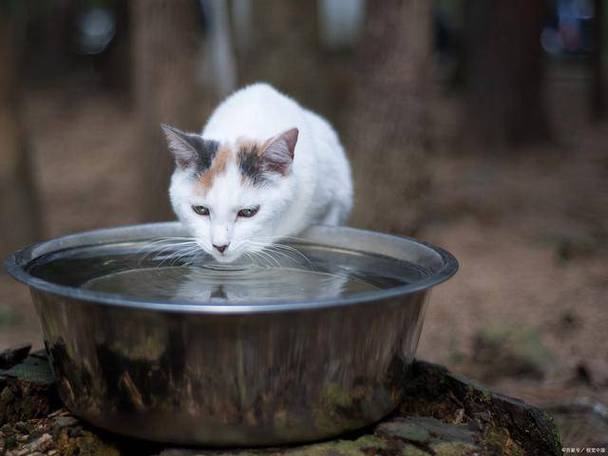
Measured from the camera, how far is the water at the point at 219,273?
8.43ft

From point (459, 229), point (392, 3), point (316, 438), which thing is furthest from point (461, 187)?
point (316, 438)

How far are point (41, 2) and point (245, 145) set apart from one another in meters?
15.2

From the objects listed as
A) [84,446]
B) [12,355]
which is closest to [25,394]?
[12,355]

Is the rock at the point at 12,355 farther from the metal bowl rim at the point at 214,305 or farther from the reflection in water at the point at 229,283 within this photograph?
the metal bowl rim at the point at 214,305

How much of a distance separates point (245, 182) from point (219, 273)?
14.5 inches

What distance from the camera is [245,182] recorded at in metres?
2.80

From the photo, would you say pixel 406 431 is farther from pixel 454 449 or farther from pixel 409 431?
pixel 454 449

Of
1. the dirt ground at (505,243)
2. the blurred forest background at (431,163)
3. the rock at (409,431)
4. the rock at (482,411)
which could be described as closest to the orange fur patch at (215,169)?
the rock at (409,431)

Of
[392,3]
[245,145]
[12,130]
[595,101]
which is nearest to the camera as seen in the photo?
[245,145]

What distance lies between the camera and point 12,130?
6.05 metres

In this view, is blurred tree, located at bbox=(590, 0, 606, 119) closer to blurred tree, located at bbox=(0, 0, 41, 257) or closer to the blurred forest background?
the blurred forest background

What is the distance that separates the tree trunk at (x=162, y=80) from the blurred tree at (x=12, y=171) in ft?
3.30

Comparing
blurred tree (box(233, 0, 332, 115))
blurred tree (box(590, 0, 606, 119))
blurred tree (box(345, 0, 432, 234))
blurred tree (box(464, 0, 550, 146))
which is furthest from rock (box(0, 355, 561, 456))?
blurred tree (box(590, 0, 606, 119))

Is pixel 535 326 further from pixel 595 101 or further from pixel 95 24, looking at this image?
pixel 95 24
